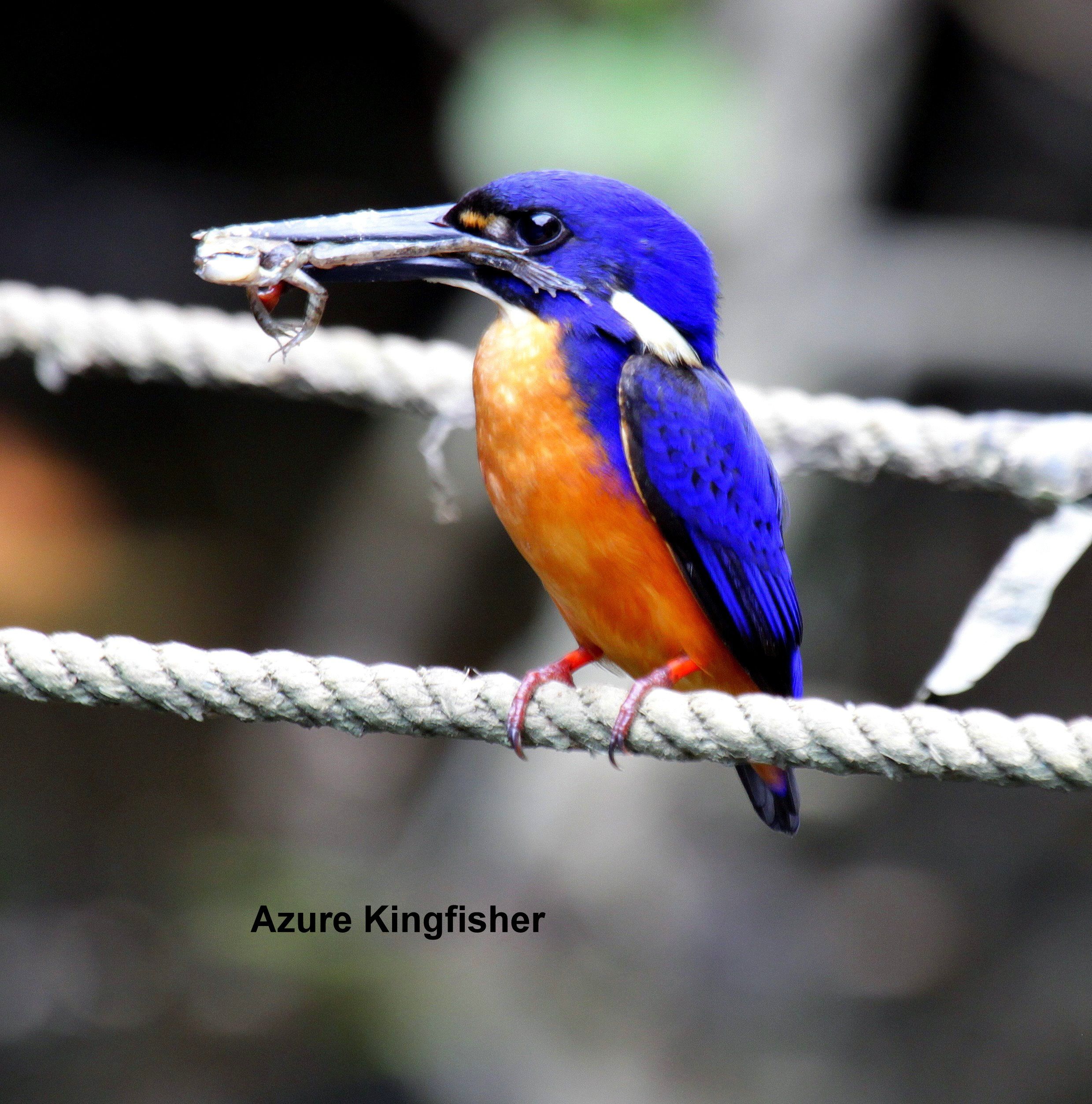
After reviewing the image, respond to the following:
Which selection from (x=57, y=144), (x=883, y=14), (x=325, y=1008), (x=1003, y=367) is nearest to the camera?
(x=325, y=1008)

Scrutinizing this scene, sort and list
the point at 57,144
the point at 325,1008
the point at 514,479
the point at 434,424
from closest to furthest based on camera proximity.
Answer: the point at 514,479 < the point at 434,424 < the point at 325,1008 < the point at 57,144

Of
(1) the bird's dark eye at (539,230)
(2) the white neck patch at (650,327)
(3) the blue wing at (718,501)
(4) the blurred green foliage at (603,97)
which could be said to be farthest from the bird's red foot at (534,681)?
(4) the blurred green foliage at (603,97)

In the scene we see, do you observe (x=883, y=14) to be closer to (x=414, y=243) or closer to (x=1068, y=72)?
(x=1068, y=72)

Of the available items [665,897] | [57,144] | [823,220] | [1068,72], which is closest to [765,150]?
[823,220]

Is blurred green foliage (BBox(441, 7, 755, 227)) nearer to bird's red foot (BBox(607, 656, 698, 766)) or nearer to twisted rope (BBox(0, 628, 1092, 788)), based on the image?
bird's red foot (BBox(607, 656, 698, 766))

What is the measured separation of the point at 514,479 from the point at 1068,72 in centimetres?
292

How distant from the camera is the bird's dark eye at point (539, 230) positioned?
5.17 feet

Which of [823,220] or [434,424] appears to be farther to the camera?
[823,220]

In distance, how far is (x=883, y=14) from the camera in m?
3.48

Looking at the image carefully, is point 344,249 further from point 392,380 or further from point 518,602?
point 518,602

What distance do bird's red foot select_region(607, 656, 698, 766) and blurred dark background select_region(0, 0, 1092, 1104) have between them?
1423mm

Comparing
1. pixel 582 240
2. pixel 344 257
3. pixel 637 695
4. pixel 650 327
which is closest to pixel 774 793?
pixel 637 695

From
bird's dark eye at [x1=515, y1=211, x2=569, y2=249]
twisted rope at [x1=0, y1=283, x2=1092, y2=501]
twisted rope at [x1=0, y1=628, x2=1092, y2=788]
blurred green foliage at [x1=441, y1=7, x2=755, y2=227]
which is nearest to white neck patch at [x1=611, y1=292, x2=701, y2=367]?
bird's dark eye at [x1=515, y1=211, x2=569, y2=249]

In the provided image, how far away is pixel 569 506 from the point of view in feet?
4.98
